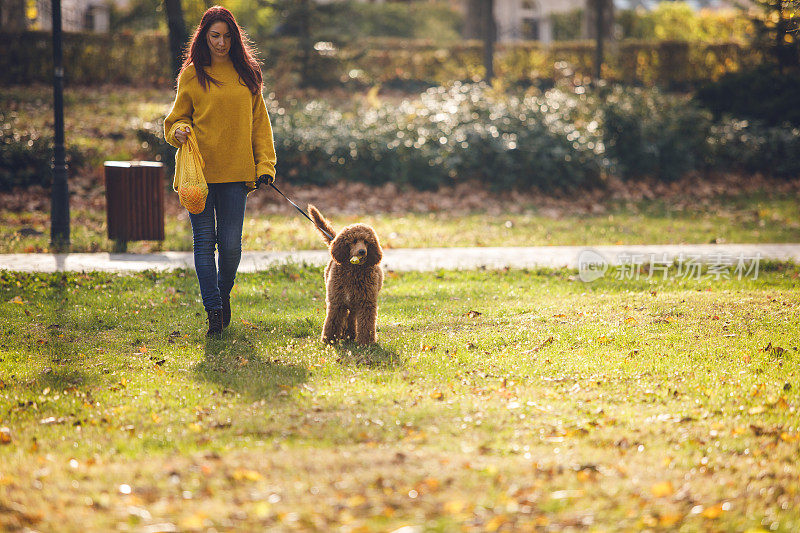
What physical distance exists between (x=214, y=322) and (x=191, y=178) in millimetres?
1183

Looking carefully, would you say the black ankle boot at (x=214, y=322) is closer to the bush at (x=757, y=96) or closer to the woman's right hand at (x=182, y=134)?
the woman's right hand at (x=182, y=134)

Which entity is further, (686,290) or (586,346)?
(686,290)

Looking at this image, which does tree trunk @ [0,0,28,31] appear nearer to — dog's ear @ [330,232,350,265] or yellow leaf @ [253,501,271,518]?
dog's ear @ [330,232,350,265]

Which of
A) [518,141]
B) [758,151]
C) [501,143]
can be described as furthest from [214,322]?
[758,151]

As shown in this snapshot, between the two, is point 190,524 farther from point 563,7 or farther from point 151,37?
point 563,7

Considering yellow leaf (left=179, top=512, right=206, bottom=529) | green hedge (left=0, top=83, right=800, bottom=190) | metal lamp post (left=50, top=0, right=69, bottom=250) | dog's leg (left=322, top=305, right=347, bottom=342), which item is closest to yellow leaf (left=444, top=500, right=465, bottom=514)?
yellow leaf (left=179, top=512, right=206, bottom=529)

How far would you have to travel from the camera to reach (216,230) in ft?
19.6

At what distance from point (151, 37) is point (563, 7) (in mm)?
23527

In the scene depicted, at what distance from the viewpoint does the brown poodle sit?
17.8 feet

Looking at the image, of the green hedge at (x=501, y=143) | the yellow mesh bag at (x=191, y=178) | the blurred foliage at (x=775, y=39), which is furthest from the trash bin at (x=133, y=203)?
the blurred foliage at (x=775, y=39)

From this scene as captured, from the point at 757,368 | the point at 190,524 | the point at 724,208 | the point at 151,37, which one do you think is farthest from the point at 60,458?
the point at 151,37

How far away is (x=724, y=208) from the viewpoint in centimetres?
1326

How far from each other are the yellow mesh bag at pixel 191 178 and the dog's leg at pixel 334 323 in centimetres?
117

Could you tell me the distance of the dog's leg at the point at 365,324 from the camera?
571 centimetres
